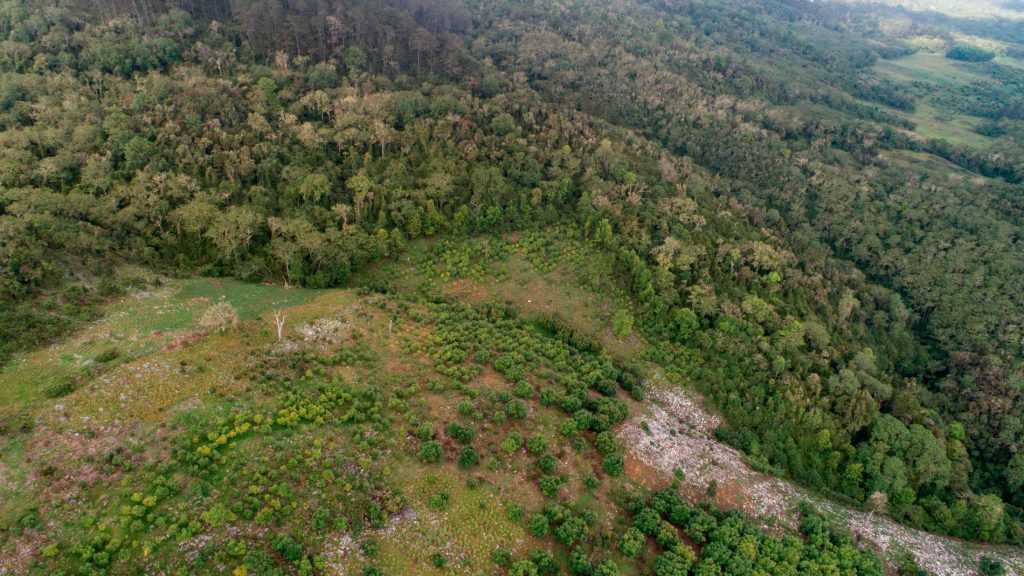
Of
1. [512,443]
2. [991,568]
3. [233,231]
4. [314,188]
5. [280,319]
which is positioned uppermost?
[314,188]

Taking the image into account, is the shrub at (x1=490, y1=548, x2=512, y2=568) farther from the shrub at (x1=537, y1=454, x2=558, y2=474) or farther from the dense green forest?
the dense green forest

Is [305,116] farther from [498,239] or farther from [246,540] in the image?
[246,540]

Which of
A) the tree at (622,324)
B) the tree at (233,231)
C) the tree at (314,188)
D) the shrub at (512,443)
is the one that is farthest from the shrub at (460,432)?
the tree at (314,188)

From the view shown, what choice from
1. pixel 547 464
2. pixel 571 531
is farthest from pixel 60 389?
pixel 571 531

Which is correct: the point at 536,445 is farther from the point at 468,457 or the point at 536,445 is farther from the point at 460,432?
the point at 460,432

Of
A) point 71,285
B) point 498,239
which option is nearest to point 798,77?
point 498,239

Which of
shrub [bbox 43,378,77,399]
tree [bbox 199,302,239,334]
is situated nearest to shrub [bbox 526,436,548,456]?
tree [bbox 199,302,239,334]
